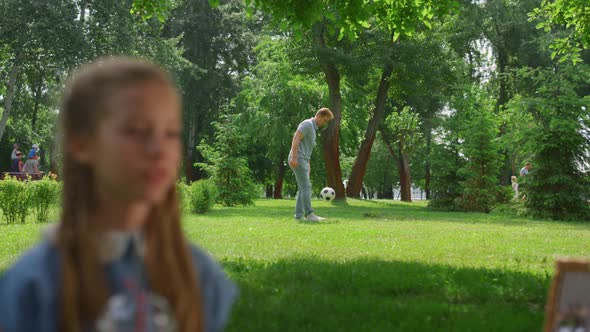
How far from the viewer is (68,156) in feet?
6.32

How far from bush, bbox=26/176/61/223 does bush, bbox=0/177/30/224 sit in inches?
4.4

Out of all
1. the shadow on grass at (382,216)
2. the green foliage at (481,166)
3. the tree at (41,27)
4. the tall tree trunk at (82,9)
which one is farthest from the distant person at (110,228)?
the tall tree trunk at (82,9)

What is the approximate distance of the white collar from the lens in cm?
A: 192

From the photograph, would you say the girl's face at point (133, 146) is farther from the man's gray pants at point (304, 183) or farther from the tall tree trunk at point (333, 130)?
the tall tree trunk at point (333, 130)

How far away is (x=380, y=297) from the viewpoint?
576 cm

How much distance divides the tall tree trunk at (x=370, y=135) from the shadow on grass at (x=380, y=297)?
24.5 metres

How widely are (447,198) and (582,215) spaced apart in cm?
720

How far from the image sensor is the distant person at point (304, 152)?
1364 centimetres

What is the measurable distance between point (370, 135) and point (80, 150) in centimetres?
3207

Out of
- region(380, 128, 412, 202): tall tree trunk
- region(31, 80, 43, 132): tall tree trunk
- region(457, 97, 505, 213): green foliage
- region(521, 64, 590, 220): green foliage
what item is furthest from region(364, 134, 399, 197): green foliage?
region(521, 64, 590, 220): green foliage

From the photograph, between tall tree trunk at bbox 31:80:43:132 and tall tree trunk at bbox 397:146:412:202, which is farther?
tall tree trunk at bbox 31:80:43:132

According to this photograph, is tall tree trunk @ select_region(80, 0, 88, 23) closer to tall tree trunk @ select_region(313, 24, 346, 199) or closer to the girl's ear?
tall tree trunk @ select_region(313, 24, 346, 199)

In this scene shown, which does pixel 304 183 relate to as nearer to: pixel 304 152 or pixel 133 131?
pixel 304 152

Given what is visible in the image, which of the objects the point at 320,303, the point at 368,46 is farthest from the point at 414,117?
the point at 320,303
